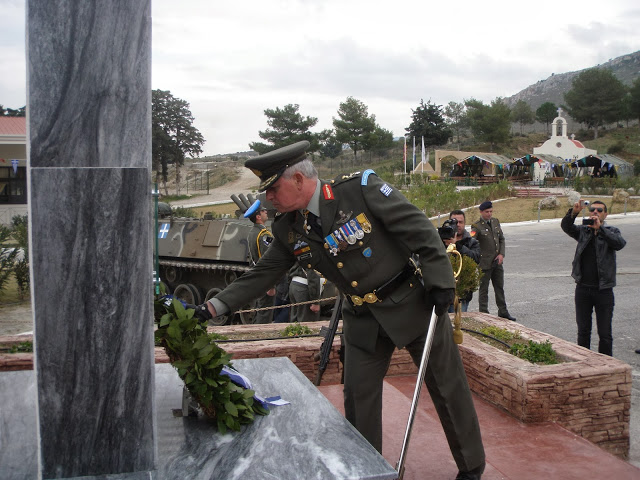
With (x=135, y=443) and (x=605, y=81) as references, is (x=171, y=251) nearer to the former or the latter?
(x=135, y=443)

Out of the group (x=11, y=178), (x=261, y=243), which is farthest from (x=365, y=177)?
(x=11, y=178)

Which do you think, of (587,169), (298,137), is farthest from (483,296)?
(587,169)

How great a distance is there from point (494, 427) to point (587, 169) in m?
54.1

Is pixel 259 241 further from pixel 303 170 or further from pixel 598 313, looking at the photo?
pixel 303 170

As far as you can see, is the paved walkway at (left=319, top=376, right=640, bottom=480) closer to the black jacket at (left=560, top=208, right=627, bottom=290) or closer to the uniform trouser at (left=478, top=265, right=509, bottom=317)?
the black jacket at (left=560, top=208, right=627, bottom=290)

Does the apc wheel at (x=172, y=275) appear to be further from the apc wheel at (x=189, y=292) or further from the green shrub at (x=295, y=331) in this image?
the green shrub at (x=295, y=331)

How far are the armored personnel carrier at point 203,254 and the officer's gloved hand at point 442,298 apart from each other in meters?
7.15

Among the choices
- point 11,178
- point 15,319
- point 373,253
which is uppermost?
point 11,178

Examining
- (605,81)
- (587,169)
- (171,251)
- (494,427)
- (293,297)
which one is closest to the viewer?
(494,427)

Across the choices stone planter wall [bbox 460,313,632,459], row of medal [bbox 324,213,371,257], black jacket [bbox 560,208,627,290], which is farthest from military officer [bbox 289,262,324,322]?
row of medal [bbox 324,213,371,257]

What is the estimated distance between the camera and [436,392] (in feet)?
10.9

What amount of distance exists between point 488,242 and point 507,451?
6.07m

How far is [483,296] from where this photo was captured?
9500 millimetres

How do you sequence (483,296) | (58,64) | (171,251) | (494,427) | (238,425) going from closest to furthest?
A: (58,64), (238,425), (494,427), (483,296), (171,251)
